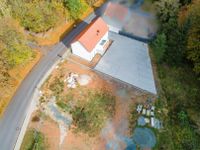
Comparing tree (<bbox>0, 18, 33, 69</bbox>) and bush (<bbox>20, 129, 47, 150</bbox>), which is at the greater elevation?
tree (<bbox>0, 18, 33, 69</bbox>)

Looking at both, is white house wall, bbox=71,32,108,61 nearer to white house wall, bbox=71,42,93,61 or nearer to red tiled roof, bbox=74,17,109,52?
white house wall, bbox=71,42,93,61

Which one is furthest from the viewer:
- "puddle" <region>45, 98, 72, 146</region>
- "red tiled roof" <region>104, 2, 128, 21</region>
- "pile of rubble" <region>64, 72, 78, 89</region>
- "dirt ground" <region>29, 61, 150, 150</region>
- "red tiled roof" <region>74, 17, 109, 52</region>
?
"red tiled roof" <region>104, 2, 128, 21</region>

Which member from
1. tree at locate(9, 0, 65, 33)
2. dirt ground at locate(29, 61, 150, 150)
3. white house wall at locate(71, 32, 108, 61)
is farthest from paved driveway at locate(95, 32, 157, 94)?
tree at locate(9, 0, 65, 33)

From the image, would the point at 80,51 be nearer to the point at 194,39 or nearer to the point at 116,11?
the point at 116,11

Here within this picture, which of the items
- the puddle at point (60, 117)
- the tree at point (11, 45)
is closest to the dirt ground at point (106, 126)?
the puddle at point (60, 117)

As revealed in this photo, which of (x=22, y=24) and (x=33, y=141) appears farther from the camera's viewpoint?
(x=22, y=24)

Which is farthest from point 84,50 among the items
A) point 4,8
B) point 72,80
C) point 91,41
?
point 4,8

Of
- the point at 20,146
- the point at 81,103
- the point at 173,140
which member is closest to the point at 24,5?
the point at 81,103

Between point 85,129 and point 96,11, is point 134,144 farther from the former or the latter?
point 96,11
